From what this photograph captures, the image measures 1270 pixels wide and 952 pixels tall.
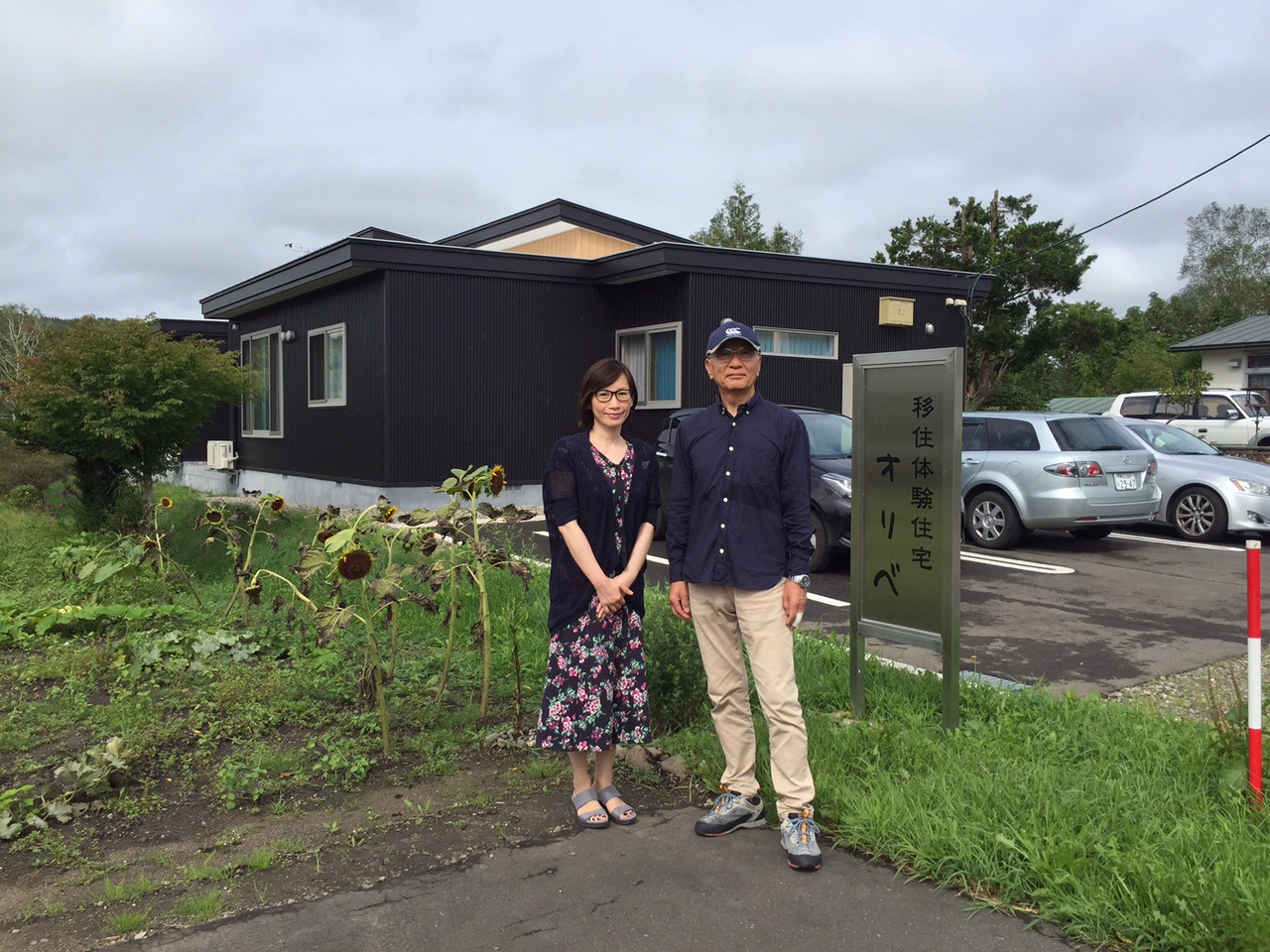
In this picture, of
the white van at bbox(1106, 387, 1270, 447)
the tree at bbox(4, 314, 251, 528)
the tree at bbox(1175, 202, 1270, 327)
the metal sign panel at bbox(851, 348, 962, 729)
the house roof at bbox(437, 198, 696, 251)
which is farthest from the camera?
the tree at bbox(1175, 202, 1270, 327)

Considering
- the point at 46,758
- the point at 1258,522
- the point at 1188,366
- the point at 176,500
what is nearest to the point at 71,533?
the point at 176,500

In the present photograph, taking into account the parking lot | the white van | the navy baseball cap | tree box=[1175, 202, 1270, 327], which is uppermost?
tree box=[1175, 202, 1270, 327]

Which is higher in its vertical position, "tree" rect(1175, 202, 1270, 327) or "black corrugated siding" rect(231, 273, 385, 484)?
"tree" rect(1175, 202, 1270, 327)

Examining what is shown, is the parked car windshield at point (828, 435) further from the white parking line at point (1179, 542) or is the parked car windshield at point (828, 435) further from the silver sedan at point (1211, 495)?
the white parking line at point (1179, 542)

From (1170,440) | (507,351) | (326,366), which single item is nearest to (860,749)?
(1170,440)

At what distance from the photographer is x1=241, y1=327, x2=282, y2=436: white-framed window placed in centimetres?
1877

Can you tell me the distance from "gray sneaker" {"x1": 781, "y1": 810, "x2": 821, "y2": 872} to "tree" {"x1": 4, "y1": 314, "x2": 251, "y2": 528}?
917 centimetres

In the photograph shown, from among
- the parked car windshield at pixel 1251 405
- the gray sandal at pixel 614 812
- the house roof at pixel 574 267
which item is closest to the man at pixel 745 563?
the gray sandal at pixel 614 812

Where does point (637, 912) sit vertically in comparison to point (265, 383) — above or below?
below

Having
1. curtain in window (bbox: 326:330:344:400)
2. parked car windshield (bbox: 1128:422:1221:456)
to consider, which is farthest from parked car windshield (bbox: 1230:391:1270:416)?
curtain in window (bbox: 326:330:344:400)

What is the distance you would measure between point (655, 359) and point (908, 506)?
1102 centimetres

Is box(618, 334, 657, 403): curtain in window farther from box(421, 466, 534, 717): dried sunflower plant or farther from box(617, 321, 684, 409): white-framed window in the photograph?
box(421, 466, 534, 717): dried sunflower plant

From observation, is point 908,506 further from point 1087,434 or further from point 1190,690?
point 1087,434

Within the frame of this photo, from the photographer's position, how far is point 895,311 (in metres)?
16.3
